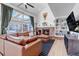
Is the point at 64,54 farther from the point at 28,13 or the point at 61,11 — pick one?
the point at 28,13

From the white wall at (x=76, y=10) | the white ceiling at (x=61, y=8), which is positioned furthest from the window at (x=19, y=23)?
the white wall at (x=76, y=10)

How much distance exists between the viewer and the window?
9.05 feet

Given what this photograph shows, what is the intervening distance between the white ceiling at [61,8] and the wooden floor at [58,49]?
506 mm

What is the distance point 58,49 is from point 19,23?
0.88 m

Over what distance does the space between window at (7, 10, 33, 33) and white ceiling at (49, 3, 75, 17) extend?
1.64 feet

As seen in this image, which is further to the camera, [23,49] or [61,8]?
[61,8]

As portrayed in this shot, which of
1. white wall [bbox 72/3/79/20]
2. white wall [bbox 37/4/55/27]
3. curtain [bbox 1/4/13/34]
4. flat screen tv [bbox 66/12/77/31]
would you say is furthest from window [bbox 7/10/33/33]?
white wall [bbox 72/3/79/20]

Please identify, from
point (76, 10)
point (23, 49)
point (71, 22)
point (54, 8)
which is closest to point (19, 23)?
point (23, 49)

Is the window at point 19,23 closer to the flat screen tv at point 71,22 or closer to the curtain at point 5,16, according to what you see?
the curtain at point 5,16

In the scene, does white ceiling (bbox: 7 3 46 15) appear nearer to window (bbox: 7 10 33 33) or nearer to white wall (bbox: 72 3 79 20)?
window (bbox: 7 10 33 33)

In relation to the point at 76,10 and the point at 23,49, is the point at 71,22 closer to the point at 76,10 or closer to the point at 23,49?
the point at 76,10

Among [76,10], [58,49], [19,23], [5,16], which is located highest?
[76,10]

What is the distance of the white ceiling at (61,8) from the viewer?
8.97 ft

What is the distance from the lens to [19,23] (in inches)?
109
